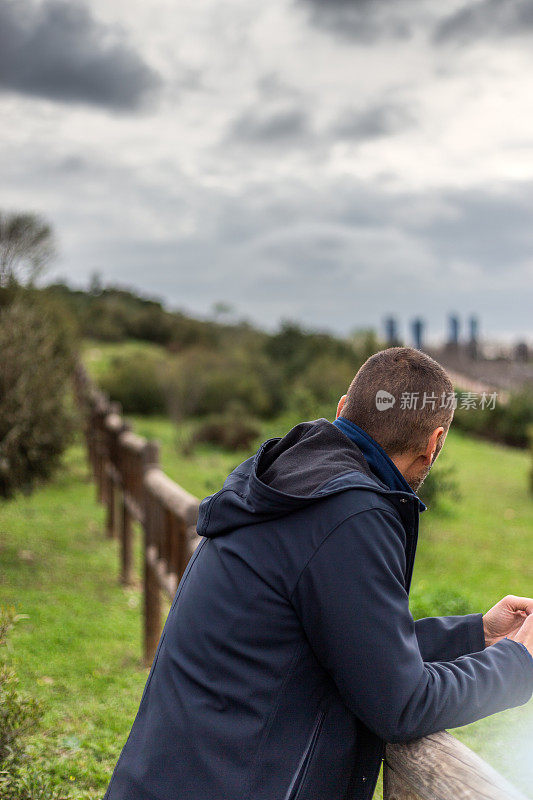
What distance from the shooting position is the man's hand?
5.86 ft

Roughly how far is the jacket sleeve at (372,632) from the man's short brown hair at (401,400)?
23cm

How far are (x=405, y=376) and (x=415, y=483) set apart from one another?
275 mm

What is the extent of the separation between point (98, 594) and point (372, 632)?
243 inches

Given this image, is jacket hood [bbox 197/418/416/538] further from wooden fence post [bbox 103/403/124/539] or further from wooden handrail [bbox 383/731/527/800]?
wooden fence post [bbox 103/403/124/539]

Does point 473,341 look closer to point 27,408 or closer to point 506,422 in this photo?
point 27,408

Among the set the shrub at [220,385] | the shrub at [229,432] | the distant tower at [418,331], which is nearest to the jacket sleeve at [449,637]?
the distant tower at [418,331]

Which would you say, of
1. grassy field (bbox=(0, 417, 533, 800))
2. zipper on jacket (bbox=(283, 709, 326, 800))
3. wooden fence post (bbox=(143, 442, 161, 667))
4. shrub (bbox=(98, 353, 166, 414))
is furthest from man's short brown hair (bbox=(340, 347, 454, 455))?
shrub (bbox=(98, 353, 166, 414))

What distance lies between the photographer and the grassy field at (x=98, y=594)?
3328 millimetres

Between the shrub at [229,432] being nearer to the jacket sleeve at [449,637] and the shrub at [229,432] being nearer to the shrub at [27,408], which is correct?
the shrub at [27,408]

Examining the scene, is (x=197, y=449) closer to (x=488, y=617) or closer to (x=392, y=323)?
(x=392, y=323)

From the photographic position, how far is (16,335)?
7.66 metres

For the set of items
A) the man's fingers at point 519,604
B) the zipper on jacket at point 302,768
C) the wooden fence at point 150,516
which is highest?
the man's fingers at point 519,604

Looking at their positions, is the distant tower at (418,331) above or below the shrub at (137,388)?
above

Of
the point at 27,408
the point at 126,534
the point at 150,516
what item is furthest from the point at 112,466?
the point at 150,516
